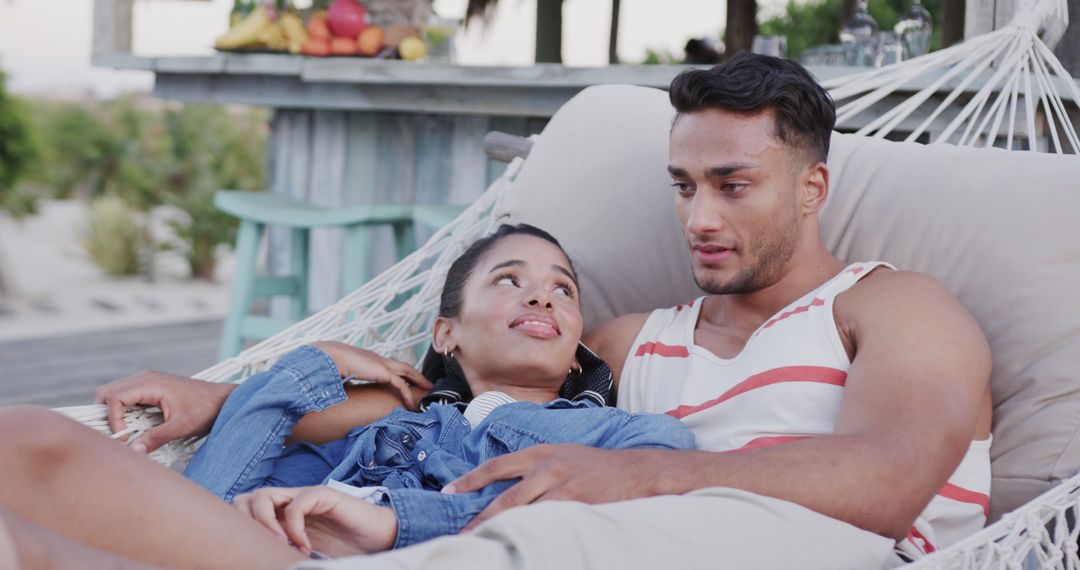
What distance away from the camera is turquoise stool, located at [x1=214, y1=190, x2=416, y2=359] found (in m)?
3.50

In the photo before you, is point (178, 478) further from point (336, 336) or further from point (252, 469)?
point (336, 336)

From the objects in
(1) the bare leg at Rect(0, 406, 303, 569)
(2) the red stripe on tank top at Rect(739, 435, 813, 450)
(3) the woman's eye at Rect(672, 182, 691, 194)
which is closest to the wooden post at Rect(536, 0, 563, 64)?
(3) the woman's eye at Rect(672, 182, 691, 194)

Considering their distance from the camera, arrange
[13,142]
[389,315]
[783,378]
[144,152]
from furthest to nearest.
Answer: [144,152]
[13,142]
[389,315]
[783,378]

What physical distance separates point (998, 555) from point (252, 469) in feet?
3.30

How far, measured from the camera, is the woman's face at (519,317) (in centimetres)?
178

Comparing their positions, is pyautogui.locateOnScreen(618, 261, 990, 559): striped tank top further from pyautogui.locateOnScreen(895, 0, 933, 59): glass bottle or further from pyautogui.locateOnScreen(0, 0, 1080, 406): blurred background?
pyautogui.locateOnScreen(895, 0, 933, 59): glass bottle

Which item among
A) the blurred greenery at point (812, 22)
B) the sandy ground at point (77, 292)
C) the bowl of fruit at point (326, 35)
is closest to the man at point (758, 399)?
the bowl of fruit at point (326, 35)

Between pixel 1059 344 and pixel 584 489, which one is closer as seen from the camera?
pixel 584 489

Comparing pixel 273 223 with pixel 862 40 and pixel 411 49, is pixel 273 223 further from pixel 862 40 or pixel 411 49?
pixel 862 40

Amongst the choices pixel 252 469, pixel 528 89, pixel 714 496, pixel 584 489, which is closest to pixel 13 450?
pixel 252 469

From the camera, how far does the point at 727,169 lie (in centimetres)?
162

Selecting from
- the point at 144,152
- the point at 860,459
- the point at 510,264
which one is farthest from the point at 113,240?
the point at 860,459

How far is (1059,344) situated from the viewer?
5.01 feet

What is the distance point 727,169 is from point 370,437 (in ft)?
2.10
